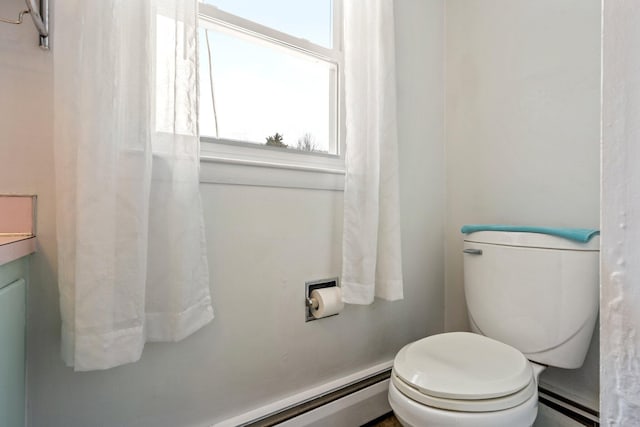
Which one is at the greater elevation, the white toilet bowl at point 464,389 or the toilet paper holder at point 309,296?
the toilet paper holder at point 309,296

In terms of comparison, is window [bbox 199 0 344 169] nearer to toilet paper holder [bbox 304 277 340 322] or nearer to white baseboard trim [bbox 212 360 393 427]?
toilet paper holder [bbox 304 277 340 322]

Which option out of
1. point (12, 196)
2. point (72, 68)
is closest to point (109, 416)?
point (12, 196)

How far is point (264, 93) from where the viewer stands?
3.63 ft

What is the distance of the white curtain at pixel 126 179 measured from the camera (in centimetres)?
65

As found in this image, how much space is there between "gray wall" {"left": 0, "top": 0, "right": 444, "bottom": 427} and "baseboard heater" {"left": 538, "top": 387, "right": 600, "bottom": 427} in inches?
18.6

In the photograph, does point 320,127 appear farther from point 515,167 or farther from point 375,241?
point 515,167

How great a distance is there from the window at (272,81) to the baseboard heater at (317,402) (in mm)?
829

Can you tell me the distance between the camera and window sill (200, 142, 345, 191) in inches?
35.9

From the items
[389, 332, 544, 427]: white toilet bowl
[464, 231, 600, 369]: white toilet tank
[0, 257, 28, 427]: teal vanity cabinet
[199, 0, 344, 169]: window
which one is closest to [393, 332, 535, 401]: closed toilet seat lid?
[389, 332, 544, 427]: white toilet bowl

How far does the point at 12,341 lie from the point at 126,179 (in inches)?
15.2

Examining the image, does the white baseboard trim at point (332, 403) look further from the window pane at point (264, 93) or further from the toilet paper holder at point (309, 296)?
the window pane at point (264, 93)

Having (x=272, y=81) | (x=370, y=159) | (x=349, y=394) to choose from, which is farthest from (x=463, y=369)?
(x=272, y=81)

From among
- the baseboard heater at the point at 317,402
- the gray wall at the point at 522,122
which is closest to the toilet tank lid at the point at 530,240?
the gray wall at the point at 522,122

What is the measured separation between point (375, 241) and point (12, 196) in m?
1.00
